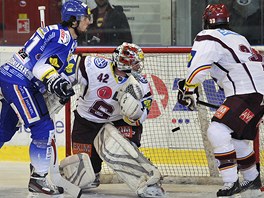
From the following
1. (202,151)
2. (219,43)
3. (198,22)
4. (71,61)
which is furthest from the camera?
(198,22)

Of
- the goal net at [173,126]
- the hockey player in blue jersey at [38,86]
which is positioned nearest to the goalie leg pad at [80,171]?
the hockey player in blue jersey at [38,86]

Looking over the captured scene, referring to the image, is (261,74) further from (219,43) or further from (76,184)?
(76,184)

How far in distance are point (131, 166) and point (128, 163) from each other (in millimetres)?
25

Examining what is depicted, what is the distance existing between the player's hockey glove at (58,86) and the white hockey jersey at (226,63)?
686 millimetres

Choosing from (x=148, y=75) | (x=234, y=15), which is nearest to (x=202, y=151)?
(x=148, y=75)

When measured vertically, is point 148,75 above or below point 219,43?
below

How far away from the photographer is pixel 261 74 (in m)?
5.81

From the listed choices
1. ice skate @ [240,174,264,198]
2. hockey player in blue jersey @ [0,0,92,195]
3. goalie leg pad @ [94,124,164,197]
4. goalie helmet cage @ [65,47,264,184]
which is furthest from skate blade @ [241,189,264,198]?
hockey player in blue jersey @ [0,0,92,195]

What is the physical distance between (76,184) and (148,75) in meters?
1.37

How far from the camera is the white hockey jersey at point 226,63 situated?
5.68 m

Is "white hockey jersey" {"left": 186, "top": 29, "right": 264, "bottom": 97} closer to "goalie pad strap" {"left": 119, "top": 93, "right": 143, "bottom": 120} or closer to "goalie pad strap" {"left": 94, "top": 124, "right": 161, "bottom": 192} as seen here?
"goalie pad strap" {"left": 119, "top": 93, "right": 143, "bottom": 120}

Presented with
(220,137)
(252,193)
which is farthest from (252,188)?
(220,137)

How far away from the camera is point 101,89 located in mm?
6203

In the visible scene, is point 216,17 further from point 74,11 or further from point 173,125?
point 173,125
